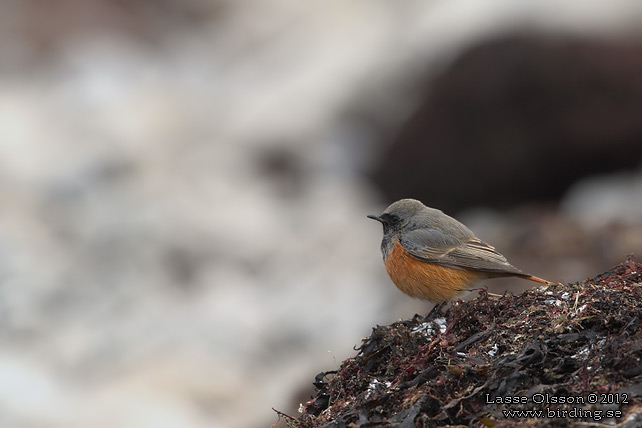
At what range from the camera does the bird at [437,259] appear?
667 centimetres

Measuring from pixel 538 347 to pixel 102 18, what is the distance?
19.2 m

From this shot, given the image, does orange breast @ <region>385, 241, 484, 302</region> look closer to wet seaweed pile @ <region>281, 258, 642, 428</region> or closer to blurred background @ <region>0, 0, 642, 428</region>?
wet seaweed pile @ <region>281, 258, 642, 428</region>

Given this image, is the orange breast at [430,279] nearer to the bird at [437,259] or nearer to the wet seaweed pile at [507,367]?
the bird at [437,259]

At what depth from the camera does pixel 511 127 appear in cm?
1418

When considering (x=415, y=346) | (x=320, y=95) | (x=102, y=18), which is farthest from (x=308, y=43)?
(x=415, y=346)

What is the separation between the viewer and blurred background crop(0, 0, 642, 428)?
11500mm

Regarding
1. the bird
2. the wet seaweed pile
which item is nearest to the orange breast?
the bird

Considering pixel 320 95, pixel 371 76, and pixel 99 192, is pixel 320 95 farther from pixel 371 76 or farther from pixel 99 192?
pixel 99 192

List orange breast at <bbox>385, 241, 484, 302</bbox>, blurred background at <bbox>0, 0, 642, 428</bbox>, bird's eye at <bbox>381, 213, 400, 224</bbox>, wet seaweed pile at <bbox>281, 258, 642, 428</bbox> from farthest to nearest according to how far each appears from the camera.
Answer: blurred background at <bbox>0, 0, 642, 428</bbox> → bird's eye at <bbox>381, 213, 400, 224</bbox> → orange breast at <bbox>385, 241, 484, 302</bbox> → wet seaweed pile at <bbox>281, 258, 642, 428</bbox>

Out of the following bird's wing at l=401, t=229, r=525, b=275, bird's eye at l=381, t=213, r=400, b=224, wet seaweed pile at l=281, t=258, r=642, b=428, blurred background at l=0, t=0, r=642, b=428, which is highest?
blurred background at l=0, t=0, r=642, b=428

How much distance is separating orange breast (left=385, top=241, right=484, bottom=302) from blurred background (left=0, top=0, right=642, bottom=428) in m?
2.25

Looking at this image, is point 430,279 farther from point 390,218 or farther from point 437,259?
point 390,218

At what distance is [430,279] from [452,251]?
1.30 feet

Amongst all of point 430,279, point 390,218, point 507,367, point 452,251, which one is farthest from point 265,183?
point 507,367
